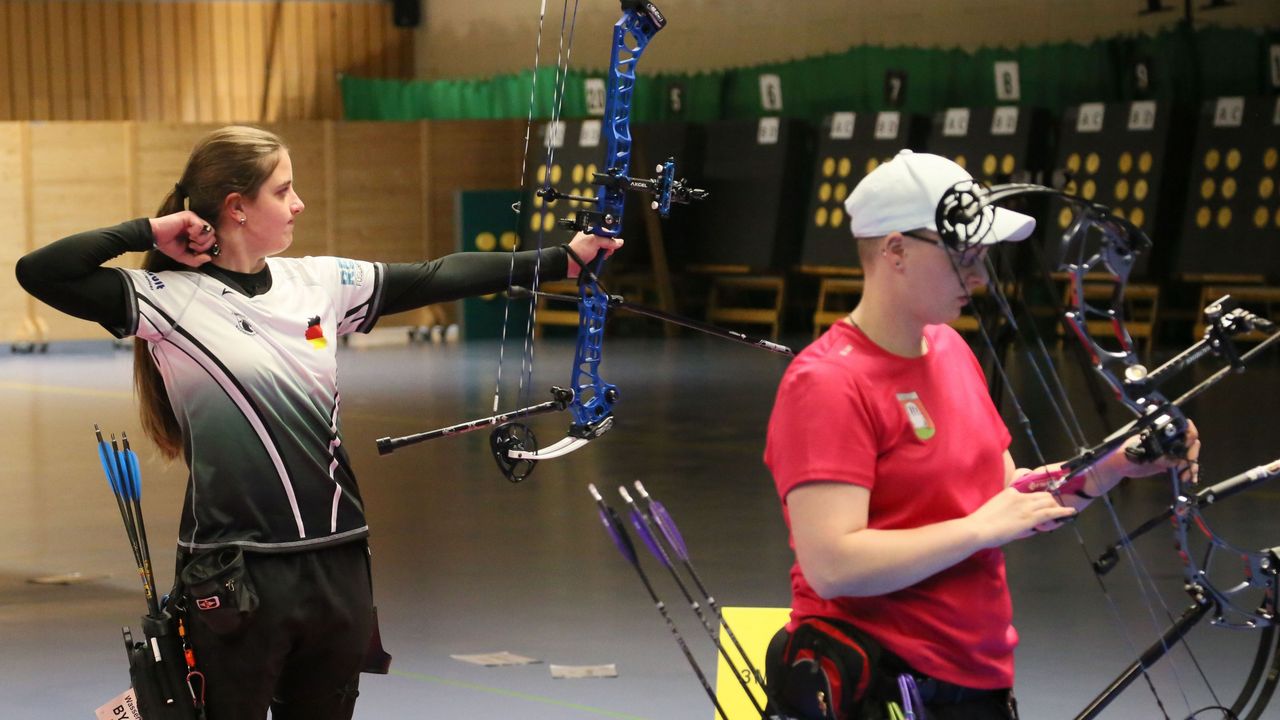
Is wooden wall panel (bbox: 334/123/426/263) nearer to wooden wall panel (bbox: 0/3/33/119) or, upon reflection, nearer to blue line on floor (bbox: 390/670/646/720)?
wooden wall panel (bbox: 0/3/33/119)

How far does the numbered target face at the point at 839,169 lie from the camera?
1204 cm

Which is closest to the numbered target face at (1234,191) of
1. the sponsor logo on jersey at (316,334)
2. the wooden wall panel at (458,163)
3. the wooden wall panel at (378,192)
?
the wooden wall panel at (458,163)

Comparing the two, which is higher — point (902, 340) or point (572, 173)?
point (902, 340)

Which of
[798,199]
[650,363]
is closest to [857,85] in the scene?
[798,199]

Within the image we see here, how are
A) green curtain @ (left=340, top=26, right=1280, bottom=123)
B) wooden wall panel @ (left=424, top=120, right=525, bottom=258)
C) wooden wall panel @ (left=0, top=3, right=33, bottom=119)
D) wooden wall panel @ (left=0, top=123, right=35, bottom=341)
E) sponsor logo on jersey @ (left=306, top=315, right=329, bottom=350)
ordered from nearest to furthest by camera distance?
sponsor logo on jersey @ (left=306, top=315, right=329, bottom=350), green curtain @ (left=340, top=26, right=1280, bottom=123), wooden wall panel @ (left=0, top=123, right=35, bottom=341), wooden wall panel @ (left=424, top=120, right=525, bottom=258), wooden wall panel @ (left=0, top=3, right=33, bottom=119)

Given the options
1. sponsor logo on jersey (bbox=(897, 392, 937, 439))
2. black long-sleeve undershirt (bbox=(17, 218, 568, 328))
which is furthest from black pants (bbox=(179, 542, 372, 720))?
sponsor logo on jersey (bbox=(897, 392, 937, 439))

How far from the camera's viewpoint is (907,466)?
5.41 ft

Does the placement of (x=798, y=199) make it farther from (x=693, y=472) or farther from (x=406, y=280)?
(x=406, y=280)

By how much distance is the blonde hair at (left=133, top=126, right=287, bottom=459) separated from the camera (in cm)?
205

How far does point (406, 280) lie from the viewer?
90.8 inches

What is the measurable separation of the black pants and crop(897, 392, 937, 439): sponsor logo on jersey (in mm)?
764

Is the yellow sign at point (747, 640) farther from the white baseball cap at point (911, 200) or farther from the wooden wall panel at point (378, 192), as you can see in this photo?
the wooden wall panel at point (378, 192)

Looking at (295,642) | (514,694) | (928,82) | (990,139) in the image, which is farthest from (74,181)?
(295,642)

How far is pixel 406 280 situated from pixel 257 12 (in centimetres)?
1436
